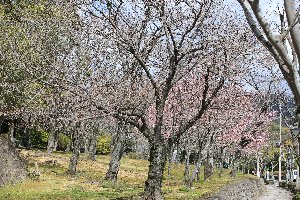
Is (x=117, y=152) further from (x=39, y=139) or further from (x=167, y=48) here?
(x=39, y=139)

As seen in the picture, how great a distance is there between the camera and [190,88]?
79.2 feet

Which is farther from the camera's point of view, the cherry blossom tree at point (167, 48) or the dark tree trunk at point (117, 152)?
the dark tree trunk at point (117, 152)

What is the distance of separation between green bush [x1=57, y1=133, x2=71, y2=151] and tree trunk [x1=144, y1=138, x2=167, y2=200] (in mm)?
48105

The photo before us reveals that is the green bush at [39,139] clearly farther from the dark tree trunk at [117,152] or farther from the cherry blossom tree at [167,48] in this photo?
the cherry blossom tree at [167,48]

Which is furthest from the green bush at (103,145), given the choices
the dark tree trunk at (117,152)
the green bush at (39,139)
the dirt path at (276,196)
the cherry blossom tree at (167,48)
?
the cherry blossom tree at (167,48)

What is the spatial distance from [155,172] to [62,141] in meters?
48.8

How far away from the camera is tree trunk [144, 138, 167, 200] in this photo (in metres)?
14.4

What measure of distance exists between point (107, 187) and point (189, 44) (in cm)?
1031

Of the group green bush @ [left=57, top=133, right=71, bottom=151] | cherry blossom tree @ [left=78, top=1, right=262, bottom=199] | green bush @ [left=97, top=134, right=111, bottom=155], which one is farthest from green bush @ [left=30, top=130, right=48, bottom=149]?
cherry blossom tree @ [left=78, top=1, right=262, bottom=199]

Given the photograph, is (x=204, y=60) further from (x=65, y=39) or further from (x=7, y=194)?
(x=65, y=39)

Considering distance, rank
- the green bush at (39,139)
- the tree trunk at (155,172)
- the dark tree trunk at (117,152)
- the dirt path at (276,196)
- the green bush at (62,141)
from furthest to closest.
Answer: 1. the green bush at (62,141)
2. the green bush at (39,139)
3. the dirt path at (276,196)
4. the dark tree trunk at (117,152)
5. the tree trunk at (155,172)

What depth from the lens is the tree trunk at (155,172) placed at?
14.4m

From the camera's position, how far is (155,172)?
14.5 m

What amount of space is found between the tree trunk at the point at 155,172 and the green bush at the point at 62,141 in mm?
48105
